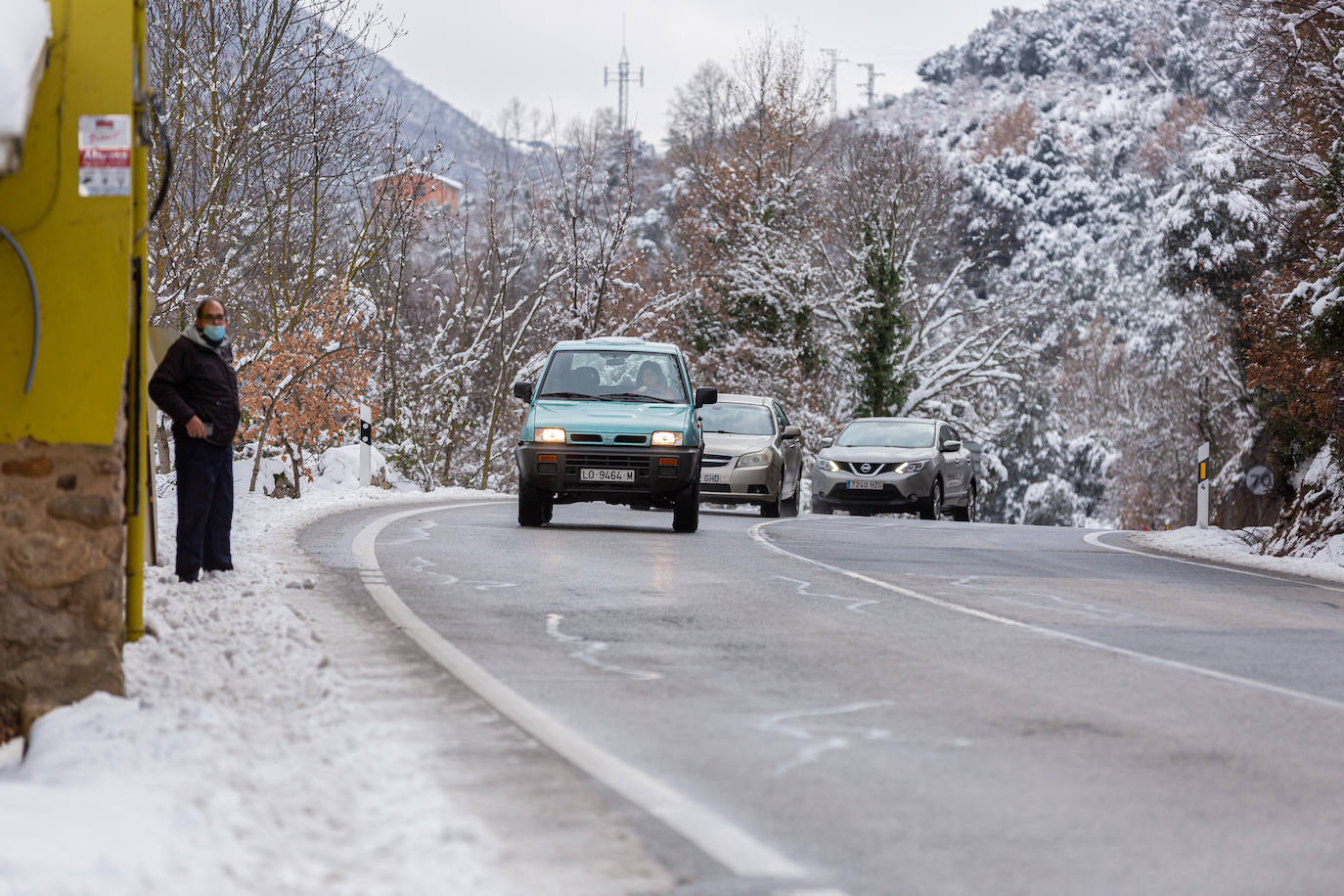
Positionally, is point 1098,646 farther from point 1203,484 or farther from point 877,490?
point 877,490

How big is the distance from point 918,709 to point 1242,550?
15.9 m

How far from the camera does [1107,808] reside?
5465 mm

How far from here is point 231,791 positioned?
17.0 ft

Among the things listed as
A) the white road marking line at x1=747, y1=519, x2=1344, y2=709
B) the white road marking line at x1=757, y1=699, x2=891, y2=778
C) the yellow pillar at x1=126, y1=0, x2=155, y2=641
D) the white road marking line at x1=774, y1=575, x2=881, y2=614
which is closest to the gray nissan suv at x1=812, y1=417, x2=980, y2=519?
the white road marking line at x1=747, y1=519, x2=1344, y2=709

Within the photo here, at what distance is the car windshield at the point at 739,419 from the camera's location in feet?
79.5

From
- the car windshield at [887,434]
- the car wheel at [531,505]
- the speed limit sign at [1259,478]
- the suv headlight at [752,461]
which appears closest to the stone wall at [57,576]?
the car wheel at [531,505]

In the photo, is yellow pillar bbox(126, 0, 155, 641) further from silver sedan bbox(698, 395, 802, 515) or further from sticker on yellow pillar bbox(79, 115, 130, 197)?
silver sedan bbox(698, 395, 802, 515)

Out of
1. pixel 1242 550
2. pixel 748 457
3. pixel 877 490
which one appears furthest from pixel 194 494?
pixel 877 490

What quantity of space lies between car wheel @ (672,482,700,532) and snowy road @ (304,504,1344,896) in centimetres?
289

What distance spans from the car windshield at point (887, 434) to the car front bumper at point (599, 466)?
34.1ft

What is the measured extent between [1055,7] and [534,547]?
12413 centimetres

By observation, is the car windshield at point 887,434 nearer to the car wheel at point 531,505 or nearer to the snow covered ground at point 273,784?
the car wheel at point 531,505

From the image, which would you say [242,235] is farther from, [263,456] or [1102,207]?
[1102,207]

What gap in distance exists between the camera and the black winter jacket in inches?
415
